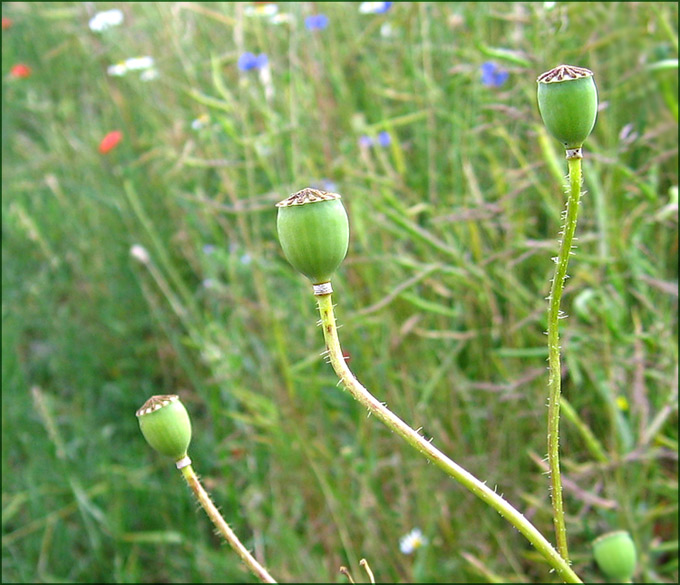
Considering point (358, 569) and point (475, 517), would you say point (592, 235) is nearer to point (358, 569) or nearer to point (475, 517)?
point (475, 517)

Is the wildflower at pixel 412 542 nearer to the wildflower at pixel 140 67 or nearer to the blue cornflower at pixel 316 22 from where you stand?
the blue cornflower at pixel 316 22

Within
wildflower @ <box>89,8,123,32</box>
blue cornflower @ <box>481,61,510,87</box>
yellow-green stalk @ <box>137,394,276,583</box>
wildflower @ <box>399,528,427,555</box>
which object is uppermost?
wildflower @ <box>89,8,123,32</box>

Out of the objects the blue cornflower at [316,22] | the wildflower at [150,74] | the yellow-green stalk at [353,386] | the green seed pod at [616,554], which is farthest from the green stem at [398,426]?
the wildflower at [150,74]

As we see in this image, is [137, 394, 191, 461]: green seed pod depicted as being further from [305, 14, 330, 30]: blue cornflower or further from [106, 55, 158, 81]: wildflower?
[106, 55, 158, 81]: wildflower

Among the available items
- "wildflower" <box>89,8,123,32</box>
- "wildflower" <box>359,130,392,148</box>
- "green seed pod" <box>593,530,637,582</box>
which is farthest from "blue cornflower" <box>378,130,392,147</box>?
"green seed pod" <box>593,530,637,582</box>

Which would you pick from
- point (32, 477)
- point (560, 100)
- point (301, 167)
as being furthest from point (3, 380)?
point (560, 100)

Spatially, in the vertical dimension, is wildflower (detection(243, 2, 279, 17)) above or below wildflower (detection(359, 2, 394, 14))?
above
